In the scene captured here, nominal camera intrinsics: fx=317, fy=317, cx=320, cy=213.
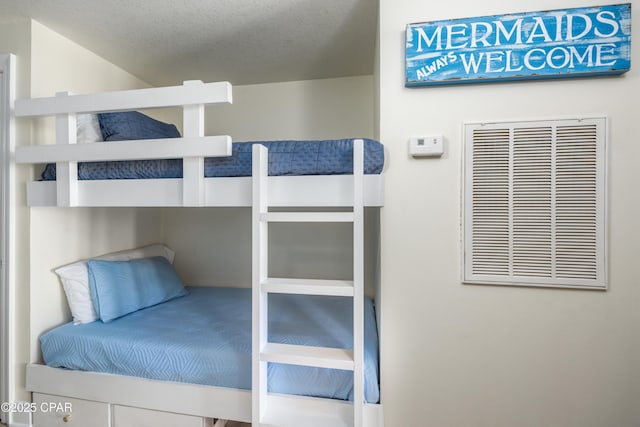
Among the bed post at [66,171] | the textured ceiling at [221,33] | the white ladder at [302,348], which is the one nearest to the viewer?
the white ladder at [302,348]

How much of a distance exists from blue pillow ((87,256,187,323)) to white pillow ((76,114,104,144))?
745mm

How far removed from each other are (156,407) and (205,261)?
1431 mm

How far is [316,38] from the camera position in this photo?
2.02m

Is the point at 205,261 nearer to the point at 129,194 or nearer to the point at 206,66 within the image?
the point at 129,194

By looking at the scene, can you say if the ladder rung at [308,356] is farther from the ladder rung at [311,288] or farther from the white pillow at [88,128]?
the white pillow at [88,128]

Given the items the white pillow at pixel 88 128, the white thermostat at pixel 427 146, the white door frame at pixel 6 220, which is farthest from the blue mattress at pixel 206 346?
the white pillow at pixel 88 128

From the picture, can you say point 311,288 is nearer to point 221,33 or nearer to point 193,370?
point 193,370

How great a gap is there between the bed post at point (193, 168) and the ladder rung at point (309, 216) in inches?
13.0

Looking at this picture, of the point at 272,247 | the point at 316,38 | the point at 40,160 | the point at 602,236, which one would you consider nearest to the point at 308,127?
the point at 316,38

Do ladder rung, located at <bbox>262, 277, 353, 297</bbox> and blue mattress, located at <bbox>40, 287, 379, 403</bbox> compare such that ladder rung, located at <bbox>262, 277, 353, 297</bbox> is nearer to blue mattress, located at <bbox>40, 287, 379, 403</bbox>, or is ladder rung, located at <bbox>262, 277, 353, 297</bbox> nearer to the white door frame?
blue mattress, located at <bbox>40, 287, 379, 403</bbox>

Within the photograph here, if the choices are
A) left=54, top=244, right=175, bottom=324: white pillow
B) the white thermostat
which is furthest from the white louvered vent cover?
left=54, top=244, right=175, bottom=324: white pillow

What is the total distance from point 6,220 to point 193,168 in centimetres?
128

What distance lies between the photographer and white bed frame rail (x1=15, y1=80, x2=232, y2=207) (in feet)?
4.55

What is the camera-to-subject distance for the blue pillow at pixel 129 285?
1.87 meters
